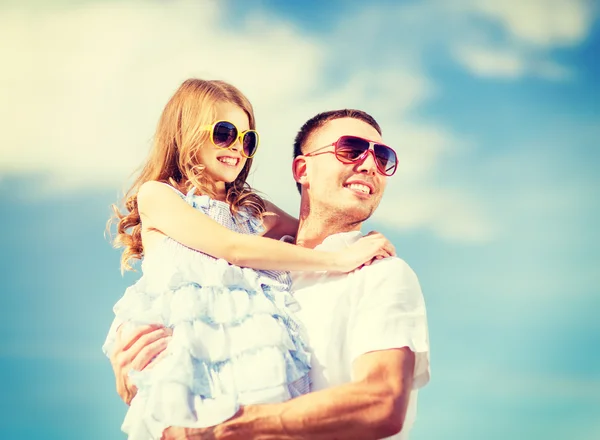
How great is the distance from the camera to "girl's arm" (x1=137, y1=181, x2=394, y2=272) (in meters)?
4.23

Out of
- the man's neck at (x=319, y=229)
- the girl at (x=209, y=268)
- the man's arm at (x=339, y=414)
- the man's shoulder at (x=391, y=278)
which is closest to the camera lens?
the man's arm at (x=339, y=414)

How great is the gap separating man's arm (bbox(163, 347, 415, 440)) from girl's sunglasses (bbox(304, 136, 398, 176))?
159 cm

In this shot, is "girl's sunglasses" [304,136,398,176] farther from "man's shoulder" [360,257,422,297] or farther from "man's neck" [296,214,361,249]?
"man's shoulder" [360,257,422,297]

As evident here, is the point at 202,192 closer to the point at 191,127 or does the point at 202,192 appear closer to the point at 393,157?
the point at 191,127

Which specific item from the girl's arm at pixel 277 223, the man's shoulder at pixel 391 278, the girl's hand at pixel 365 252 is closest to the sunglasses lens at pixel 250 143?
the girl's arm at pixel 277 223

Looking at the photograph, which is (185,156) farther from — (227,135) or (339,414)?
(339,414)

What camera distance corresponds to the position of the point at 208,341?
152 inches

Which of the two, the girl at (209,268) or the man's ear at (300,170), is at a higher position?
the man's ear at (300,170)

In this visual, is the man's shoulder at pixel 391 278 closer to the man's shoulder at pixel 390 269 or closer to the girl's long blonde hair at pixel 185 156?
the man's shoulder at pixel 390 269

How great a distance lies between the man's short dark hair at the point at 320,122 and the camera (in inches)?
207

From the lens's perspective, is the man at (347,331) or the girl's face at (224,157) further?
the girl's face at (224,157)

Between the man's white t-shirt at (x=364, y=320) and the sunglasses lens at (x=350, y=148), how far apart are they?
922mm

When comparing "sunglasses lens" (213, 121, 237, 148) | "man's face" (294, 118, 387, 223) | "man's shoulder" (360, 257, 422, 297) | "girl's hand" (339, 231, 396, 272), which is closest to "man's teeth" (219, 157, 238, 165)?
"sunglasses lens" (213, 121, 237, 148)

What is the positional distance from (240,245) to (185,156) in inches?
37.0
